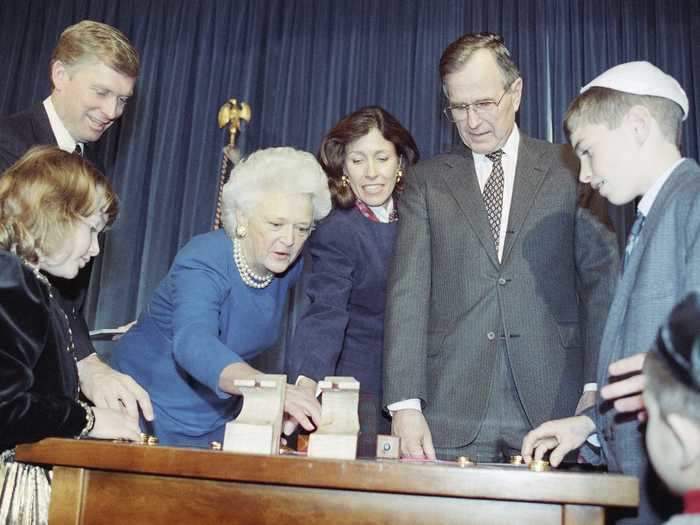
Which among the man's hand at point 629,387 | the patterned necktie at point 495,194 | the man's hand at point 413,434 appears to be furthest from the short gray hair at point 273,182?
the man's hand at point 629,387

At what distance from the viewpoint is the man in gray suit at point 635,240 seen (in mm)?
1679

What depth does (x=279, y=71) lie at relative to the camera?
519 centimetres

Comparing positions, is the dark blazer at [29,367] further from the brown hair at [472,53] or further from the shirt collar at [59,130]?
the brown hair at [472,53]

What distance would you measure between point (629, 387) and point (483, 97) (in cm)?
124

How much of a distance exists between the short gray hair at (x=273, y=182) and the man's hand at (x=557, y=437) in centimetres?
108

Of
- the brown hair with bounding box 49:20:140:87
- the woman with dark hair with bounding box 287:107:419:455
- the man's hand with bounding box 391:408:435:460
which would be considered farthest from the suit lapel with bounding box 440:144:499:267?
the brown hair with bounding box 49:20:140:87

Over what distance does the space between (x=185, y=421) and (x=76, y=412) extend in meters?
0.75

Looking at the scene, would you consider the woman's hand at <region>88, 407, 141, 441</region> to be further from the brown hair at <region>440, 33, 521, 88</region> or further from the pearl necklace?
the brown hair at <region>440, 33, 521, 88</region>

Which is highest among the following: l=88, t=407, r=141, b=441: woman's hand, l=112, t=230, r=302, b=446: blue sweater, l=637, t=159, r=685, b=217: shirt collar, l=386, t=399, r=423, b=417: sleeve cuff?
l=637, t=159, r=685, b=217: shirt collar

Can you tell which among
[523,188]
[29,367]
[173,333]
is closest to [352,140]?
[523,188]

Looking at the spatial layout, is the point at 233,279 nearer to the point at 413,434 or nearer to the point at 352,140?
the point at 352,140

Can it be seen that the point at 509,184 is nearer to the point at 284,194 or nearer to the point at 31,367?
the point at 284,194

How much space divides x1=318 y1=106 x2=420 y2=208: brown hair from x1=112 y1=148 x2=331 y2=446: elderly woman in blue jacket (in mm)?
127

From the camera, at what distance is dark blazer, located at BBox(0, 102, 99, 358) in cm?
276
